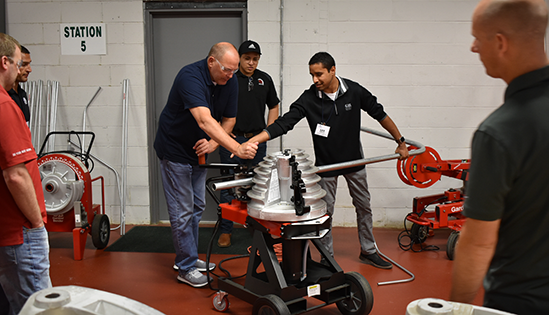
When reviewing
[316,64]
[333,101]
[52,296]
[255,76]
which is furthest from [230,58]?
[52,296]

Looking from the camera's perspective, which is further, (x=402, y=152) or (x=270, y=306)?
(x=402, y=152)

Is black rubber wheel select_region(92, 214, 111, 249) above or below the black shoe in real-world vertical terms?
above

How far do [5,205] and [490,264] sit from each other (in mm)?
1662

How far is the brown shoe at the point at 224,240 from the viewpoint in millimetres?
3842

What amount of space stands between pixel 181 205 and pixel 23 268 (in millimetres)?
1390

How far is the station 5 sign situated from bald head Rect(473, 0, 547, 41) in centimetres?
421

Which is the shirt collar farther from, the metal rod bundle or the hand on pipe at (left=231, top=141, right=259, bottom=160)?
the metal rod bundle

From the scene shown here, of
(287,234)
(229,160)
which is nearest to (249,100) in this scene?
(229,160)

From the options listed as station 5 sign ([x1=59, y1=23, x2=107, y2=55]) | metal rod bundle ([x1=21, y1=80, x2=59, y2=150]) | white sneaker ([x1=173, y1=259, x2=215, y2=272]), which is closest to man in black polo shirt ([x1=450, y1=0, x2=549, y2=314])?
white sneaker ([x1=173, y1=259, x2=215, y2=272])

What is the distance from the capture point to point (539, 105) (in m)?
0.91

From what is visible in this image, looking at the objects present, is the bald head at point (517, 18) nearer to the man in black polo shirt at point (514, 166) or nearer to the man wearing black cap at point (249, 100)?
the man in black polo shirt at point (514, 166)

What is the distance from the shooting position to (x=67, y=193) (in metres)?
3.49

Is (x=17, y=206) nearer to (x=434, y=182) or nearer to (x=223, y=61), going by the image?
(x=223, y=61)

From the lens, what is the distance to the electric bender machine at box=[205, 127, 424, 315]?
2.19m
